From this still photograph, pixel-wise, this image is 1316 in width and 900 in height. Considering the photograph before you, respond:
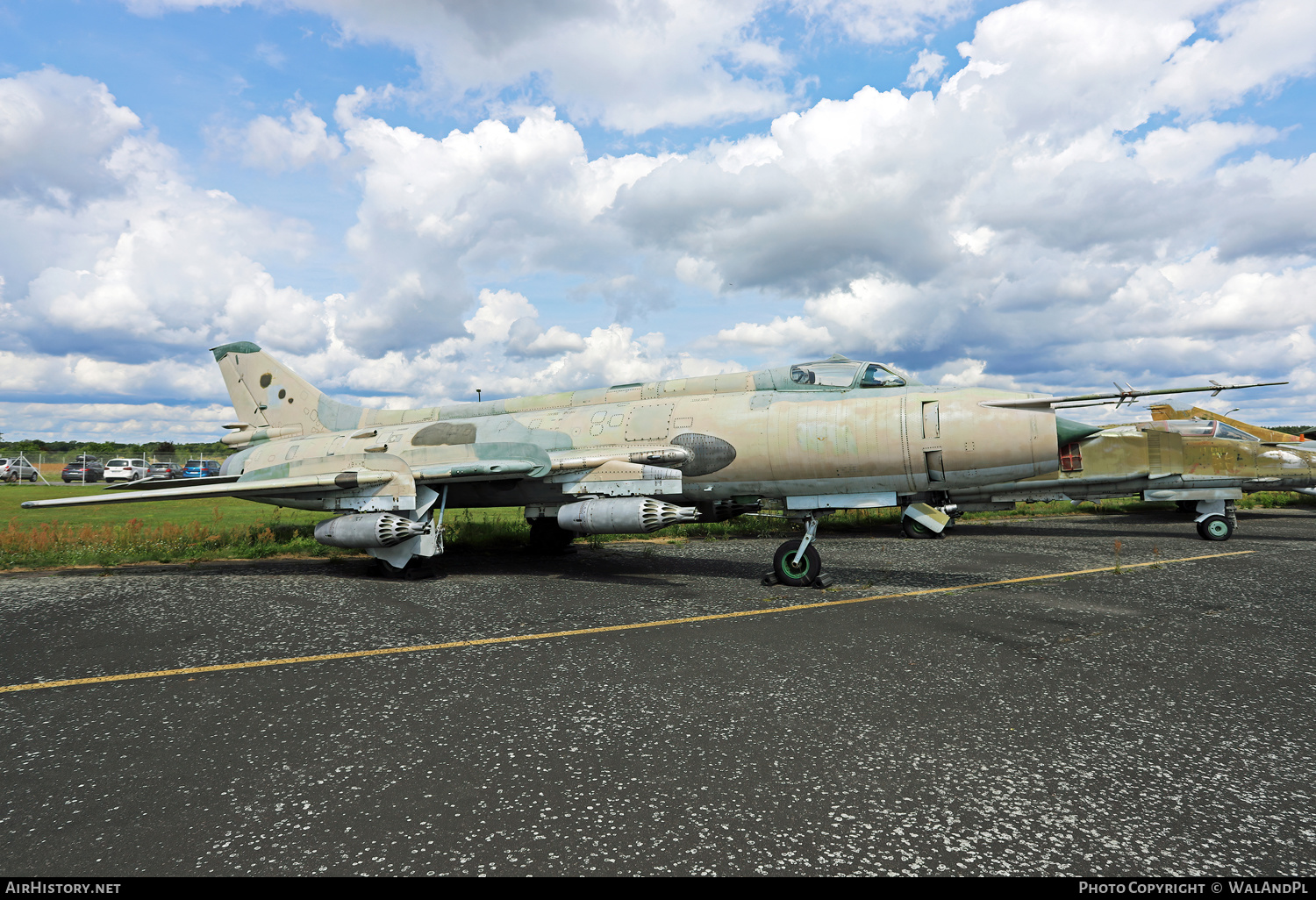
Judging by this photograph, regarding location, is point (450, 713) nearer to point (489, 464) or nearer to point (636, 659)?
point (636, 659)

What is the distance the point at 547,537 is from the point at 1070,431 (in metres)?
9.49

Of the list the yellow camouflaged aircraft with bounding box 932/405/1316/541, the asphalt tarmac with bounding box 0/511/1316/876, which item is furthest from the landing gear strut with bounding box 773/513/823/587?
the yellow camouflaged aircraft with bounding box 932/405/1316/541

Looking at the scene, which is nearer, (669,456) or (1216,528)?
(669,456)

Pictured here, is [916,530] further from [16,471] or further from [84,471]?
[16,471]

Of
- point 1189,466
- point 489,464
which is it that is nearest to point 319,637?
point 489,464

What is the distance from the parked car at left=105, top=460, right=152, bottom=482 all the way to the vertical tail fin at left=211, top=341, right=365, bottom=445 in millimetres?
36680

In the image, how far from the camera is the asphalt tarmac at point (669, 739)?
2.76 meters

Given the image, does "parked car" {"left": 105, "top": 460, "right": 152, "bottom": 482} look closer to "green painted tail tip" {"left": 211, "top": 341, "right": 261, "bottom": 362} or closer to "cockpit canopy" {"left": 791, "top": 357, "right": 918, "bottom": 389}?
"green painted tail tip" {"left": 211, "top": 341, "right": 261, "bottom": 362}

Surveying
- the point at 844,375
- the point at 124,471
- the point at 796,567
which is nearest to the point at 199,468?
the point at 124,471

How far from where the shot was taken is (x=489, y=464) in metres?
10.1

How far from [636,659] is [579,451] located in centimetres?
535

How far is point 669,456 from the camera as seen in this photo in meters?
9.52

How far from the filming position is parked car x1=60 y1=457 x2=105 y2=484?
137 feet

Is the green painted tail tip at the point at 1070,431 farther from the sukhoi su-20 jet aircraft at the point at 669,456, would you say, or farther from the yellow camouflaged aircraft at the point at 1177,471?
the yellow camouflaged aircraft at the point at 1177,471
